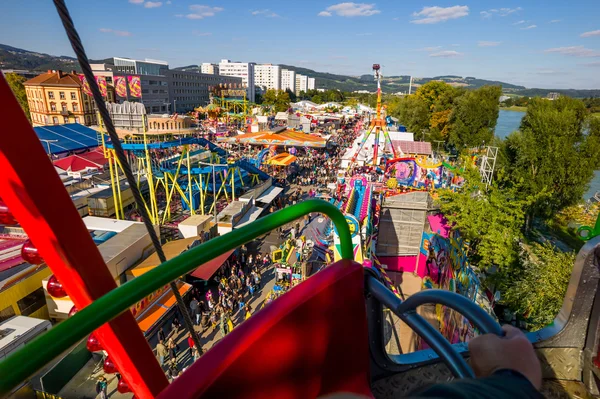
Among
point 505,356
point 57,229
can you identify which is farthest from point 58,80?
point 505,356

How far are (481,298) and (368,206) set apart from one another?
14.8ft

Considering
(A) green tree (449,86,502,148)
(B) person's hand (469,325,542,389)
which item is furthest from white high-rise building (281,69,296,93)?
(B) person's hand (469,325,542,389)

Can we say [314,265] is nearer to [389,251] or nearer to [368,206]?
[368,206]

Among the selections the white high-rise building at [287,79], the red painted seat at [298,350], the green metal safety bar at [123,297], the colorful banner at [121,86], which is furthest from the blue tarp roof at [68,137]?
the white high-rise building at [287,79]

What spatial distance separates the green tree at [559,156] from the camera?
17.1m

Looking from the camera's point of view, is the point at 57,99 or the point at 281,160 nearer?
the point at 281,160

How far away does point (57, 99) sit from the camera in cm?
4003

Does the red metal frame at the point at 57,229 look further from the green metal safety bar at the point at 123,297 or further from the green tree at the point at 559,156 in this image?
the green tree at the point at 559,156

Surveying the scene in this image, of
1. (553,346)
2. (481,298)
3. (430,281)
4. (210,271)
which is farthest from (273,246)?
(553,346)

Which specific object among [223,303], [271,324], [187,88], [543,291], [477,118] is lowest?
[223,303]

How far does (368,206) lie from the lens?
12328 millimetres

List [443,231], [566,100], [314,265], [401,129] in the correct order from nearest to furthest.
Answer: [314,265], [443,231], [566,100], [401,129]

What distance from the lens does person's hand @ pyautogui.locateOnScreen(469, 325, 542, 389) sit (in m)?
0.97

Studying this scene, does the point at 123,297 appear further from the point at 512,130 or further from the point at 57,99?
the point at 512,130
